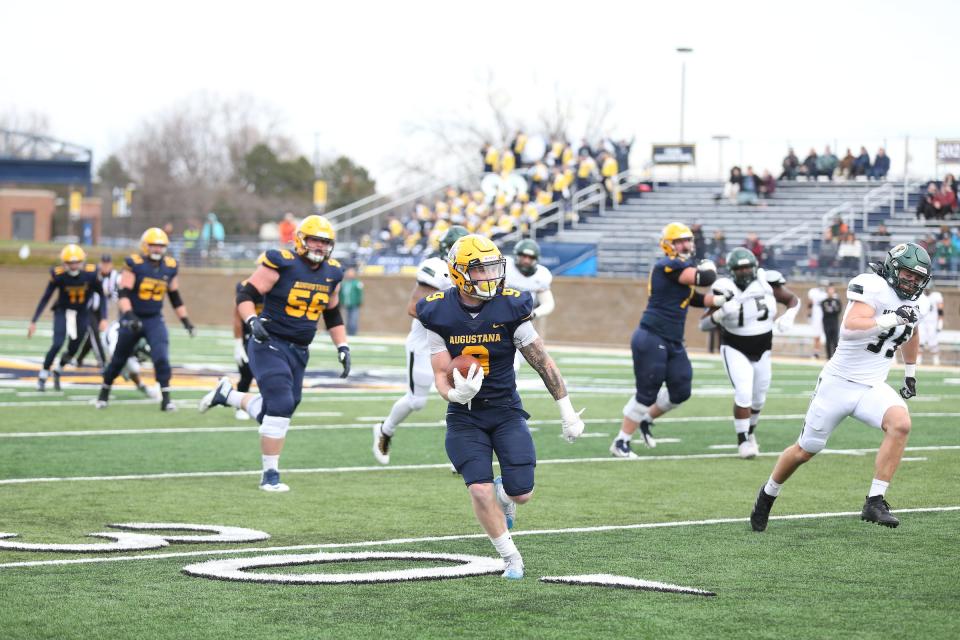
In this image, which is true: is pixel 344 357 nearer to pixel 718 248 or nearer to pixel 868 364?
pixel 868 364

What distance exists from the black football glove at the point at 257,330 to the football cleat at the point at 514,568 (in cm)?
360

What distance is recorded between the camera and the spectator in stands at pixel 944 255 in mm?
28344

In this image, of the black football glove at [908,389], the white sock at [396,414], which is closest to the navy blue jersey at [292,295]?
the white sock at [396,414]

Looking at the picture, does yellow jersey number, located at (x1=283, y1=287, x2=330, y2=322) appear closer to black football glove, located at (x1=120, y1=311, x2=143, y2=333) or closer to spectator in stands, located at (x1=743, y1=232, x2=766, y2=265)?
black football glove, located at (x1=120, y1=311, x2=143, y2=333)

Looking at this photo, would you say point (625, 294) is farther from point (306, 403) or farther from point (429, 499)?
point (429, 499)

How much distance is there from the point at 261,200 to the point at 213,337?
50.3 m

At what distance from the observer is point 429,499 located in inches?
360

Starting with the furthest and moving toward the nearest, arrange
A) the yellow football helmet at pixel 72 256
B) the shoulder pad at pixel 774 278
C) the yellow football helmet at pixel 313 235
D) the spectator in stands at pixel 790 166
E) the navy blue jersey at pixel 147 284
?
1. the spectator in stands at pixel 790 166
2. the yellow football helmet at pixel 72 256
3. the navy blue jersey at pixel 147 284
4. the shoulder pad at pixel 774 278
5. the yellow football helmet at pixel 313 235

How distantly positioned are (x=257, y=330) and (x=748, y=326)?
442 centimetres

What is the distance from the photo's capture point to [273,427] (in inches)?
377

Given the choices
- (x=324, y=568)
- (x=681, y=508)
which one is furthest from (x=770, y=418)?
(x=324, y=568)

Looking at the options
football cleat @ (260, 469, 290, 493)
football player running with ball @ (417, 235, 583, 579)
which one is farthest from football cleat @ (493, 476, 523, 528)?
football cleat @ (260, 469, 290, 493)

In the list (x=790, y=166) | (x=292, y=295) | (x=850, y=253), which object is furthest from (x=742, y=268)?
(x=790, y=166)

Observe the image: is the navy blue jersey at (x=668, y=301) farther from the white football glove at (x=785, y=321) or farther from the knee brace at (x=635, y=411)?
the white football glove at (x=785, y=321)
